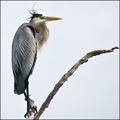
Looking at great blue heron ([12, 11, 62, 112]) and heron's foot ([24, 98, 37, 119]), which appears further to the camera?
great blue heron ([12, 11, 62, 112])

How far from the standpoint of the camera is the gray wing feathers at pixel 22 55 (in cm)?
679

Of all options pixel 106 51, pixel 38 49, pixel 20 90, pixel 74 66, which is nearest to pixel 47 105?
pixel 74 66

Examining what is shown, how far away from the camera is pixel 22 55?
6.92m

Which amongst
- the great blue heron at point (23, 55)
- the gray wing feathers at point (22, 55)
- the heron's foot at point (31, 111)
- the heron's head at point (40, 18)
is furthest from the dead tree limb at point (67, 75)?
the heron's head at point (40, 18)

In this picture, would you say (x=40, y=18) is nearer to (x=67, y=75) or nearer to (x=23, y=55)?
(x=23, y=55)

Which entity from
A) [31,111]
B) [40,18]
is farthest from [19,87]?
[40,18]

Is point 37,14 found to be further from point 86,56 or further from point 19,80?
point 86,56

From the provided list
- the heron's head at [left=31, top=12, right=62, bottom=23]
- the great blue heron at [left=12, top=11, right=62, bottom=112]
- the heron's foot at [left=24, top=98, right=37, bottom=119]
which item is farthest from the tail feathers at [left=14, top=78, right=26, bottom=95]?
the heron's head at [left=31, top=12, right=62, bottom=23]

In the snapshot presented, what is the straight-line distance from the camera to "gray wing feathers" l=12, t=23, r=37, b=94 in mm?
6793

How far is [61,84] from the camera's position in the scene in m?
4.81

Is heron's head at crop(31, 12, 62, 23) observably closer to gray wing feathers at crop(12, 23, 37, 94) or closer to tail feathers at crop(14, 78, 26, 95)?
gray wing feathers at crop(12, 23, 37, 94)

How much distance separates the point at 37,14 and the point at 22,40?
2.75 feet

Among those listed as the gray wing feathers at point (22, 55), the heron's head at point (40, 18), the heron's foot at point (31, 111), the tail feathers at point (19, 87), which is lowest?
the heron's foot at point (31, 111)

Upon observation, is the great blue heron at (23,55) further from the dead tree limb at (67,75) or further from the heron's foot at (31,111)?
the dead tree limb at (67,75)
